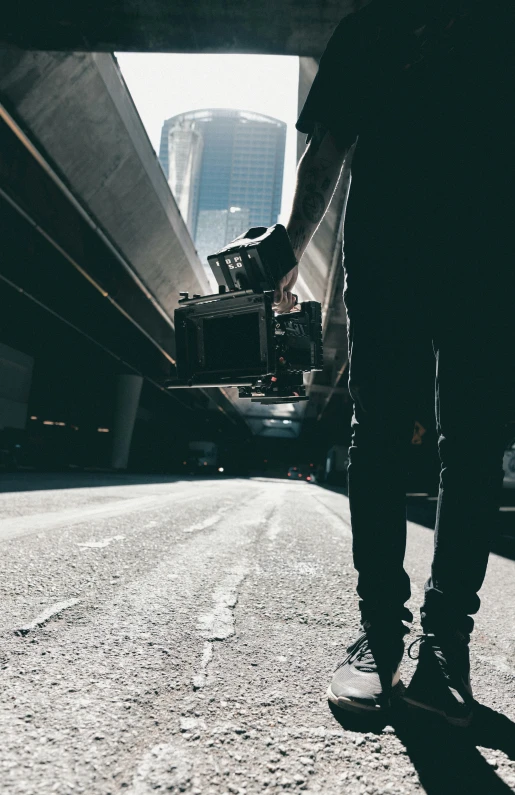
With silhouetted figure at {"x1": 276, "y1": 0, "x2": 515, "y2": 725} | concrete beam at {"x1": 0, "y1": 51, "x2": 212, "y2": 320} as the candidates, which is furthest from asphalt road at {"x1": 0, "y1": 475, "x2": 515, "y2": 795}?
concrete beam at {"x1": 0, "y1": 51, "x2": 212, "y2": 320}

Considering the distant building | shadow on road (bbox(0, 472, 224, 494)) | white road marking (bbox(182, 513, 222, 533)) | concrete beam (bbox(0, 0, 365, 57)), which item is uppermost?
the distant building

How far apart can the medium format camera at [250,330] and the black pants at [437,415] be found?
34 cm

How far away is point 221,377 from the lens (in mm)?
1848

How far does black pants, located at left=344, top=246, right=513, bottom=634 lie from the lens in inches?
48.3

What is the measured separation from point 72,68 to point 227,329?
9.98 metres

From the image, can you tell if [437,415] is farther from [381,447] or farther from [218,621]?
[218,621]

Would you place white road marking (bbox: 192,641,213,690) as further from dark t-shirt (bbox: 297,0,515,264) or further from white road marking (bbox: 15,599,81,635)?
dark t-shirt (bbox: 297,0,515,264)

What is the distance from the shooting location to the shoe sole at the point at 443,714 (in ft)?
3.36

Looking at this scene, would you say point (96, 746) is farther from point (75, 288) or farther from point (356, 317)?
point (75, 288)

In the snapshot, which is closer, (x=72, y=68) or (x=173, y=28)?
(x=173, y=28)

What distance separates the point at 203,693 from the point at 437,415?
96cm

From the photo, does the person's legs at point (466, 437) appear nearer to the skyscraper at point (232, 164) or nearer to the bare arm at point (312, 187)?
the bare arm at point (312, 187)

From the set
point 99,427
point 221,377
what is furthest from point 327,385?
point 221,377

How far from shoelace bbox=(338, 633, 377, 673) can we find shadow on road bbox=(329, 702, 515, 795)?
10cm
